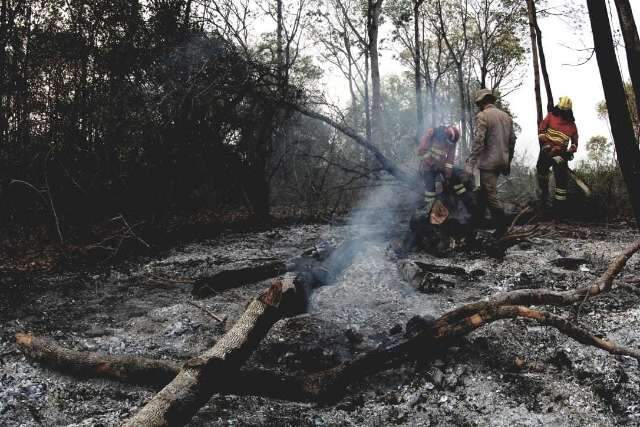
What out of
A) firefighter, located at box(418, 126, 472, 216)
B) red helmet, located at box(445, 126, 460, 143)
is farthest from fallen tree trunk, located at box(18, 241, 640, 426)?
red helmet, located at box(445, 126, 460, 143)

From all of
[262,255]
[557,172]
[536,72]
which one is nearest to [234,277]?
[262,255]

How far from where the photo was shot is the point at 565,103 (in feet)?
24.4

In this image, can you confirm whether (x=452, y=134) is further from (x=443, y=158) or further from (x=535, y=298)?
(x=535, y=298)

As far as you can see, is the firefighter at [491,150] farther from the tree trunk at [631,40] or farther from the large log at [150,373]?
the large log at [150,373]

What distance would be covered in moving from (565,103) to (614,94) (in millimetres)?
4171

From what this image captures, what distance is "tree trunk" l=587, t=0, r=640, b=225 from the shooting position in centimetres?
364

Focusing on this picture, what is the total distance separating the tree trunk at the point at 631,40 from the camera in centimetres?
408

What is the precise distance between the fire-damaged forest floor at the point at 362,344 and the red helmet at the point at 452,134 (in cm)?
168

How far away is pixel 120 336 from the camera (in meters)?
3.75

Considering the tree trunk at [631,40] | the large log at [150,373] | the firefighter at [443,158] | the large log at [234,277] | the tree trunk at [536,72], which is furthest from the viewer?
the tree trunk at [536,72]

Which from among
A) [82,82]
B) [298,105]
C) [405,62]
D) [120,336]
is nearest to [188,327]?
[120,336]

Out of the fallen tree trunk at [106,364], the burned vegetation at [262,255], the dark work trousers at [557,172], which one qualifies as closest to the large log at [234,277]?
the burned vegetation at [262,255]

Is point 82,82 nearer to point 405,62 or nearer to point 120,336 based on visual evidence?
point 120,336

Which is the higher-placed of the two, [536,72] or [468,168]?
[536,72]
